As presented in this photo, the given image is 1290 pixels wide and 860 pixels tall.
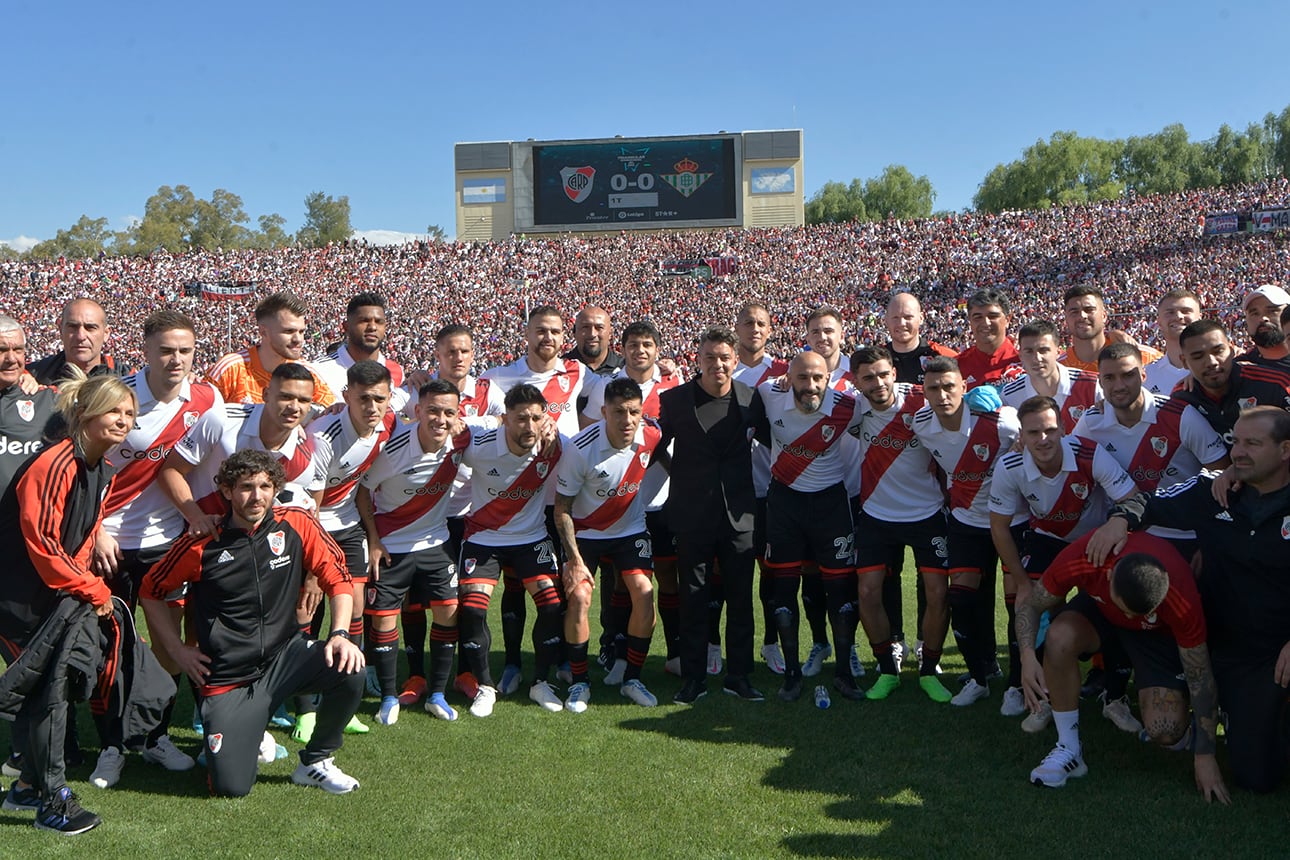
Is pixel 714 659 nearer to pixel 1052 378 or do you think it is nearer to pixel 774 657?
pixel 774 657

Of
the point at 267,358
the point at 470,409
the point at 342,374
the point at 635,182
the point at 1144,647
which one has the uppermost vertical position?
the point at 635,182

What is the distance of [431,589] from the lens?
5.84 meters

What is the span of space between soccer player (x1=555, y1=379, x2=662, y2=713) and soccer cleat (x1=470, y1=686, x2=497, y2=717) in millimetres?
450

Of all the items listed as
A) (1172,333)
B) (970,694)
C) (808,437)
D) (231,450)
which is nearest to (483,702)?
(231,450)

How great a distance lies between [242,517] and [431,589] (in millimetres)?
1532

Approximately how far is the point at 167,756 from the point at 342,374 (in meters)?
2.63

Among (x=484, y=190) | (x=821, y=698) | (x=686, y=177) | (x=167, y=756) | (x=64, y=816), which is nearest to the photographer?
(x=64, y=816)

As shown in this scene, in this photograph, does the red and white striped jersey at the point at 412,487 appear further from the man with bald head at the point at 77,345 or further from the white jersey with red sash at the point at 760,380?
the white jersey with red sash at the point at 760,380

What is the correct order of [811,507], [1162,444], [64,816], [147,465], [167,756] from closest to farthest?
[64,816] < [167,756] < [147,465] < [1162,444] < [811,507]

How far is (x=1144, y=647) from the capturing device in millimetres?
4668

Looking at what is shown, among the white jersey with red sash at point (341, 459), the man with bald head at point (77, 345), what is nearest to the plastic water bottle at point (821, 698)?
the white jersey with red sash at point (341, 459)

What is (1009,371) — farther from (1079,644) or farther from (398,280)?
(398,280)

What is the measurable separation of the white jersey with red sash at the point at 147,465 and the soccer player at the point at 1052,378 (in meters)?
4.76

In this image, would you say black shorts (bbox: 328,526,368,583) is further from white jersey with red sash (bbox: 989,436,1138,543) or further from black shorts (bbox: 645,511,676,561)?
white jersey with red sash (bbox: 989,436,1138,543)
